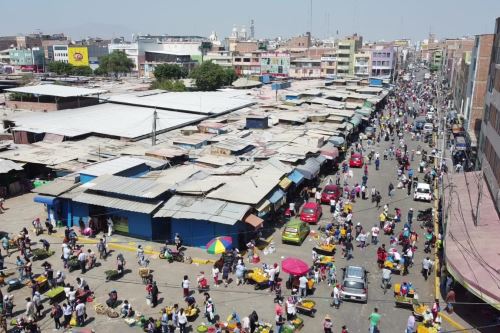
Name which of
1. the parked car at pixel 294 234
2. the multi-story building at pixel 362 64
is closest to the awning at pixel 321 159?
the parked car at pixel 294 234

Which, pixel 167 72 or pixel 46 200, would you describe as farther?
pixel 167 72

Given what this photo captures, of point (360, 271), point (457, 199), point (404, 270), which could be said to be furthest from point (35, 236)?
point (457, 199)

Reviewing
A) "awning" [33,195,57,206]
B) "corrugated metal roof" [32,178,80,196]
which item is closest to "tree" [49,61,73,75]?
"corrugated metal roof" [32,178,80,196]

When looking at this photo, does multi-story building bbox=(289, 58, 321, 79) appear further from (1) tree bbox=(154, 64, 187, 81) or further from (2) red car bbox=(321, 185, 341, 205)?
(2) red car bbox=(321, 185, 341, 205)

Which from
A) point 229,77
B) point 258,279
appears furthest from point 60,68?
point 258,279

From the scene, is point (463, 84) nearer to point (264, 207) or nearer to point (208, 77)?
point (264, 207)
